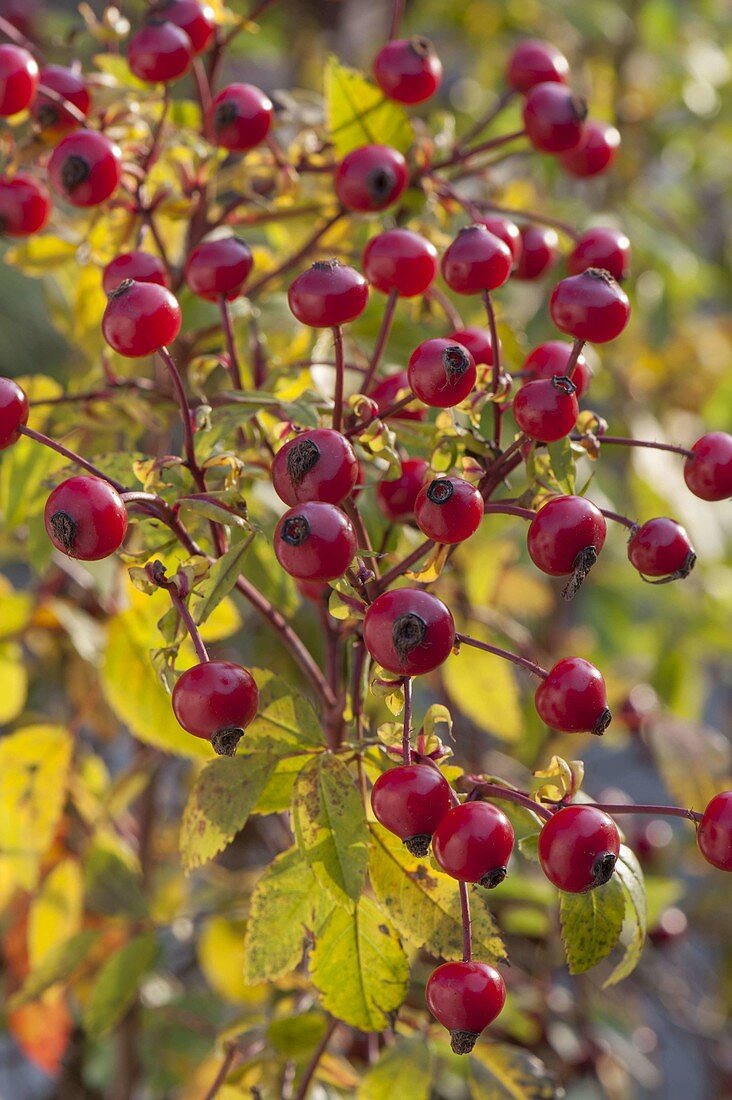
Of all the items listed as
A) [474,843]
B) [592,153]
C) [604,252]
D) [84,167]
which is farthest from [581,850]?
[592,153]

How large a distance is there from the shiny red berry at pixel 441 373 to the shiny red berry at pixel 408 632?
11 cm

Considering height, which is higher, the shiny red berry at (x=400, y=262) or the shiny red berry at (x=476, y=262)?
the shiny red berry at (x=476, y=262)

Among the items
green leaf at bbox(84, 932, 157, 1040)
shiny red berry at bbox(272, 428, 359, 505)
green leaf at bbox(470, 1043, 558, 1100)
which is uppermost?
shiny red berry at bbox(272, 428, 359, 505)

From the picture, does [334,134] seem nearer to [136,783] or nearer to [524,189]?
[524,189]

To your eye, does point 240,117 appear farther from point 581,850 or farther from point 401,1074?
point 401,1074

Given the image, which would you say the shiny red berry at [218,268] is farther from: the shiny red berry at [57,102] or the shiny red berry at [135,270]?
the shiny red berry at [57,102]

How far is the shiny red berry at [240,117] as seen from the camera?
776 mm

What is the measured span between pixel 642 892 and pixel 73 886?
27.9 inches

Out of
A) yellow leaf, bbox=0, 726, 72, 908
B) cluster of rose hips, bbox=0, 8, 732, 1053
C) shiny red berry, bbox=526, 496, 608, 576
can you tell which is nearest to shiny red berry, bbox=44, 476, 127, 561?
cluster of rose hips, bbox=0, 8, 732, 1053

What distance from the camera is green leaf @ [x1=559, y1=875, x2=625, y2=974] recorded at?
598mm

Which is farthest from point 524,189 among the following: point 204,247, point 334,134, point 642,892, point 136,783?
point 642,892

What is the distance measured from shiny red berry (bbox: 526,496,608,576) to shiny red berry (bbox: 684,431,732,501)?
12 cm

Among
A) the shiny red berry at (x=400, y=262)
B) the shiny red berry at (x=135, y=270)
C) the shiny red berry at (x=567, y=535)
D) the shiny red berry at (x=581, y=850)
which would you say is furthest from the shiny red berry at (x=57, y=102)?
the shiny red berry at (x=581, y=850)

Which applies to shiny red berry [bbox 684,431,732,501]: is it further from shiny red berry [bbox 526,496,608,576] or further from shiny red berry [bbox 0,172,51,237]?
shiny red berry [bbox 0,172,51,237]
